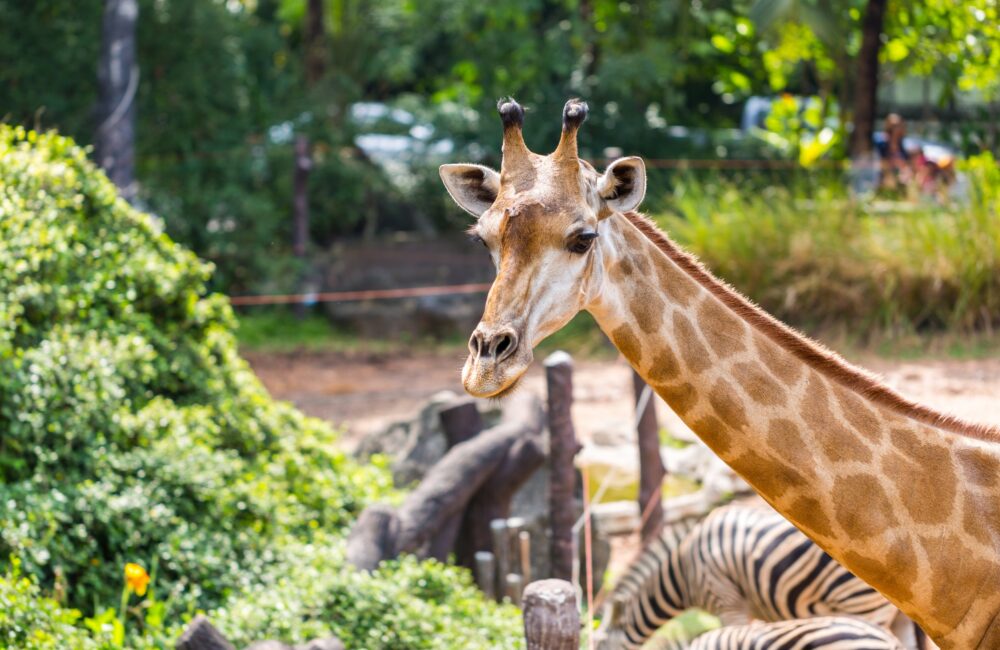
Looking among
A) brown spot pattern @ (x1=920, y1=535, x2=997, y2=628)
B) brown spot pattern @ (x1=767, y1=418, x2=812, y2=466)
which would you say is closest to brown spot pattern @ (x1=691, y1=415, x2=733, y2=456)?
brown spot pattern @ (x1=767, y1=418, x2=812, y2=466)

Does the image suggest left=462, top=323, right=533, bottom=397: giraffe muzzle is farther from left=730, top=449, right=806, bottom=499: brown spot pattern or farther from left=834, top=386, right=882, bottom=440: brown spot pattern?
left=834, top=386, right=882, bottom=440: brown spot pattern

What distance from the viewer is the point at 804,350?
129 inches

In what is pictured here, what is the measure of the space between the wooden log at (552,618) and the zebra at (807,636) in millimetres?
846

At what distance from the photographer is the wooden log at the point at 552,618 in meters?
3.44

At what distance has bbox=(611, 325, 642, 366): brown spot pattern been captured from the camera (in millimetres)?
3242

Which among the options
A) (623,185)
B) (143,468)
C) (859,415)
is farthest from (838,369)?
(143,468)

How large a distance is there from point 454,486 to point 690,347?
2.89 m

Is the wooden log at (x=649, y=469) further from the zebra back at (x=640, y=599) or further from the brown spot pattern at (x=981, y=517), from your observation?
the brown spot pattern at (x=981, y=517)

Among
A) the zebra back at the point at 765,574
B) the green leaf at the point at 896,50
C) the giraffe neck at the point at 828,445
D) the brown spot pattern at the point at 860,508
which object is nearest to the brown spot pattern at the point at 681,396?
the giraffe neck at the point at 828,445

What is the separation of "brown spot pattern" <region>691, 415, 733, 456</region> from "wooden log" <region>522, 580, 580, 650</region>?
640 mm

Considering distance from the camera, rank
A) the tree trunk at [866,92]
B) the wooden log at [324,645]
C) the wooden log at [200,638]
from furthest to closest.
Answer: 1. the tree trunk at [866,92]
2. the wooden log at [324,645]
3. the wooden log at [200,638]

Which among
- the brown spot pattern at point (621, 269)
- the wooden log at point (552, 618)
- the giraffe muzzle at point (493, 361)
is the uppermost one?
the brown spot pattern at point (621, 269)

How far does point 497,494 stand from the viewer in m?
6.38

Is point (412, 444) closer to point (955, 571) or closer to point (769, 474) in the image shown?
point (769, 474)
